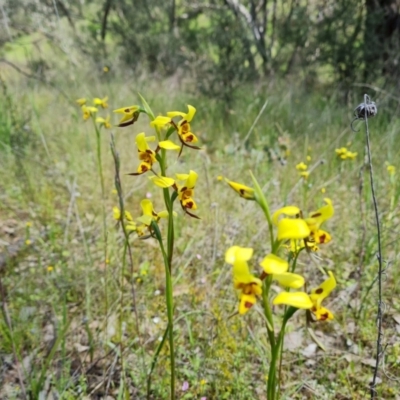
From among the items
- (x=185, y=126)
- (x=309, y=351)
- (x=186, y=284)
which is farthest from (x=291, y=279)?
(x=186, y=284)

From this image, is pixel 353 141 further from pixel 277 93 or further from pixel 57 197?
pixel 57 197

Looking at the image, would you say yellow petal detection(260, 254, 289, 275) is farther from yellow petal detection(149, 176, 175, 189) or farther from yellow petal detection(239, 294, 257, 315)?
yellow petal detection(149, 176, 175, 189)

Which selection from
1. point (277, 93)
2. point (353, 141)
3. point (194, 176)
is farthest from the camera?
point (277, 93)

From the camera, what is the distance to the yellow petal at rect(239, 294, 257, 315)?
0.62m

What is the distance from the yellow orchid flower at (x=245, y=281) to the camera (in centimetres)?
62

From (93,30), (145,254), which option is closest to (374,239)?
(145,254)

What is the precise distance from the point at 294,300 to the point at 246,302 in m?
A: 0.08

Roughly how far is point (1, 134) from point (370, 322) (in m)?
3.10

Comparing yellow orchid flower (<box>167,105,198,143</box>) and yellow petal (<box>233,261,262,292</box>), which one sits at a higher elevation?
yellow orchid flower (<box>167,105,198,143</box>)

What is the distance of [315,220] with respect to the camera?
683 mm

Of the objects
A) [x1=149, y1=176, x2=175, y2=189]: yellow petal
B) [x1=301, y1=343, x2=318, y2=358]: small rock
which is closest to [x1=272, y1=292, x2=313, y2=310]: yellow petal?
[x1=149, y1=176, x2=175, y2=189]: yellow petal

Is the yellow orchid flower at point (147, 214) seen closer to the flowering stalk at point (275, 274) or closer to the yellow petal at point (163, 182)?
the yellow petal at point (163, 182)

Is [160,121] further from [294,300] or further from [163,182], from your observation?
[294,300]

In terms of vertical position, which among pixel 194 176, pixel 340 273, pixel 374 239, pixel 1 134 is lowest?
pixel 340 273
